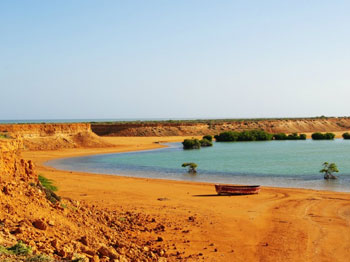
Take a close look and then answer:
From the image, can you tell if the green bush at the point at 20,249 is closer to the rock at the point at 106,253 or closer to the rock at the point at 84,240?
the rock at the point at 106,253

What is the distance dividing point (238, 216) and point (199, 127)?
2904 inches

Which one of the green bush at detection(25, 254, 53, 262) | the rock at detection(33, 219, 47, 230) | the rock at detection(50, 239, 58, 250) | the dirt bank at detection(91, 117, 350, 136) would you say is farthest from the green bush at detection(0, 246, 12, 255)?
the dirt bank at detection(91, 117, 350, 136)

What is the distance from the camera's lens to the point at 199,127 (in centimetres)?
8950

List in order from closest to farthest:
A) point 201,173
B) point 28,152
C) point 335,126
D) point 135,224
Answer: point 135,224
point 201,173
point 28,152
point 335,126

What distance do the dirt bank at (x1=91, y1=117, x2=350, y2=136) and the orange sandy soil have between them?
56.8m

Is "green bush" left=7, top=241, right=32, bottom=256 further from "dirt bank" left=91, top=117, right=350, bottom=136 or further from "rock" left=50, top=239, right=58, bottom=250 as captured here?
"dirt bank" left=91, top=117, right=350, bottom=136

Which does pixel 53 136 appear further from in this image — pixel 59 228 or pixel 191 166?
pixel 59 228

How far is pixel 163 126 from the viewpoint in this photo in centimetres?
8788

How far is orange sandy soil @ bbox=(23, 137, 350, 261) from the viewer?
1178 centimetres

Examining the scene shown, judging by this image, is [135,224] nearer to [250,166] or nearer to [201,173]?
[201,173]

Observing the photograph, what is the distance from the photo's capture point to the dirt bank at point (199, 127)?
82.3 m

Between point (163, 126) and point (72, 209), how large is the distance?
76211 mm

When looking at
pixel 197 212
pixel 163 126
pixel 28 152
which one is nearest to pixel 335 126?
pixel 163 126

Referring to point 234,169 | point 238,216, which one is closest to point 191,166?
point 234,169
